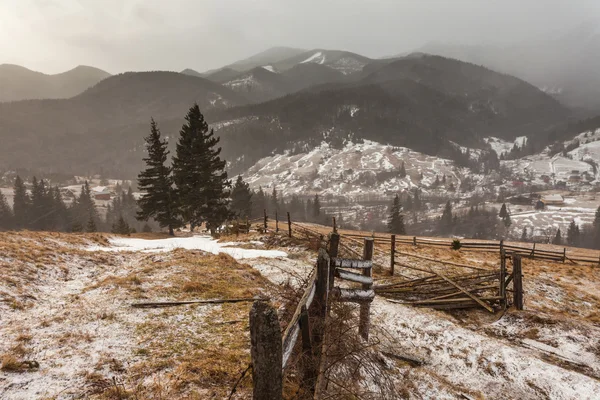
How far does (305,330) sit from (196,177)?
2966 centimetres

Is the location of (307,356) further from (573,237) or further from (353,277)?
(573,237)

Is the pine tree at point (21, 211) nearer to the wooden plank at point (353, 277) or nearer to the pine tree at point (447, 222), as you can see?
the wooden plank at point (353, 277)

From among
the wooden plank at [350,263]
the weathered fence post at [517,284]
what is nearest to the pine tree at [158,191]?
the wooden plank at [350,263]

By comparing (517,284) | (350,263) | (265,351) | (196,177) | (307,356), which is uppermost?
(196,177)

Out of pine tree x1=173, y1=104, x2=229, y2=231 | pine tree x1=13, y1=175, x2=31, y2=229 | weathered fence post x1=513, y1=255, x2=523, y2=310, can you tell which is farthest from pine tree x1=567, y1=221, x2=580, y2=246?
pine tree x1=13, y1=175, x2=31, y2=229

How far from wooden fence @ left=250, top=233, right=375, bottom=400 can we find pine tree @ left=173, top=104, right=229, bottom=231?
26.6m

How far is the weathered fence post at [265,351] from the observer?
2.34 metres

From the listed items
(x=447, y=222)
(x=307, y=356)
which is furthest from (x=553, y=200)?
(x=307, y=356)

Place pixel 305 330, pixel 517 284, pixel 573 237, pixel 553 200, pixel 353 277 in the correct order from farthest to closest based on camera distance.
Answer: pixel 553 200, pixel 573 237, pixel 517 284, pixel 353 277, pixel 305 330

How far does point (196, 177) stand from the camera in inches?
1207

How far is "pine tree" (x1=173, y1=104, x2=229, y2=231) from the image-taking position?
30438mm

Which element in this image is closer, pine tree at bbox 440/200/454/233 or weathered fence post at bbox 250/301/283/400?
weathered fence post at bbox 250/301/283/400

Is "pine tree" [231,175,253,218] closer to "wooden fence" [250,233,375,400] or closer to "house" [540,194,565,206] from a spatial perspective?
"wooden fence" [250,233,375,400]

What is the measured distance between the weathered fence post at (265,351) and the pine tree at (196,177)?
2973 cm
